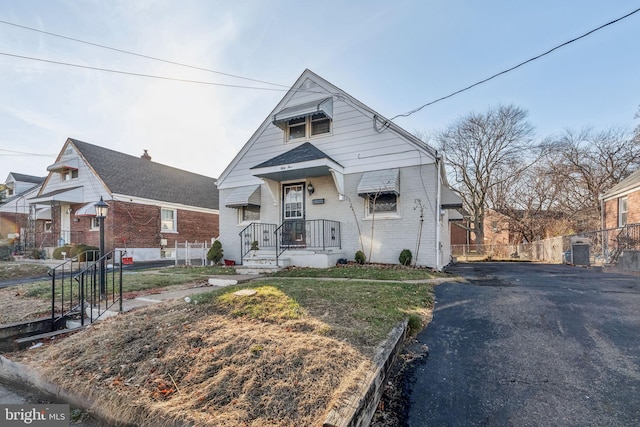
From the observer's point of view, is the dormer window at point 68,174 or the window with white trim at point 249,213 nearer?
the window with white trim at point 249,213

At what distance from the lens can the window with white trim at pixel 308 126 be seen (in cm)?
1181

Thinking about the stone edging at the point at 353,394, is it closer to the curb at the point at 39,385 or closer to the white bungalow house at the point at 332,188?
the curb at the point at 39,385

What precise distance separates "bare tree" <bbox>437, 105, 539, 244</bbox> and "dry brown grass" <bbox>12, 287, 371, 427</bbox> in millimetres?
27661

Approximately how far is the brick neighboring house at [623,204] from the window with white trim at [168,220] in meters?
24.4

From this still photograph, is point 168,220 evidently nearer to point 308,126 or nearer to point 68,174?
point 68,174

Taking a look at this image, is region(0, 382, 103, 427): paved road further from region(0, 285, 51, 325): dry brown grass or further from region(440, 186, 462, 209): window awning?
region(440, 186, 462, 209): window awning

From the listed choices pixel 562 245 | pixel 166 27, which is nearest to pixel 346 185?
pixel 166 27

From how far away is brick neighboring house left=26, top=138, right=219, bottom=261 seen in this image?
56.9ft

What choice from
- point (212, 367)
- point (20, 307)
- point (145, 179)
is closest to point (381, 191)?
point (212, 367)

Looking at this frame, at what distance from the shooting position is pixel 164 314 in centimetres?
454

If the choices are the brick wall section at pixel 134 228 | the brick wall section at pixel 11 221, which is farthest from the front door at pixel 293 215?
the brick wall section at pixel 11 221

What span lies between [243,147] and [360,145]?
5438 mm

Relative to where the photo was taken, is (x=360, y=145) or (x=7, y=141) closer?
(x=360, y=145)

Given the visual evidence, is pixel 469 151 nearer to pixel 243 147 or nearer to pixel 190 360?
pixel 243 147
